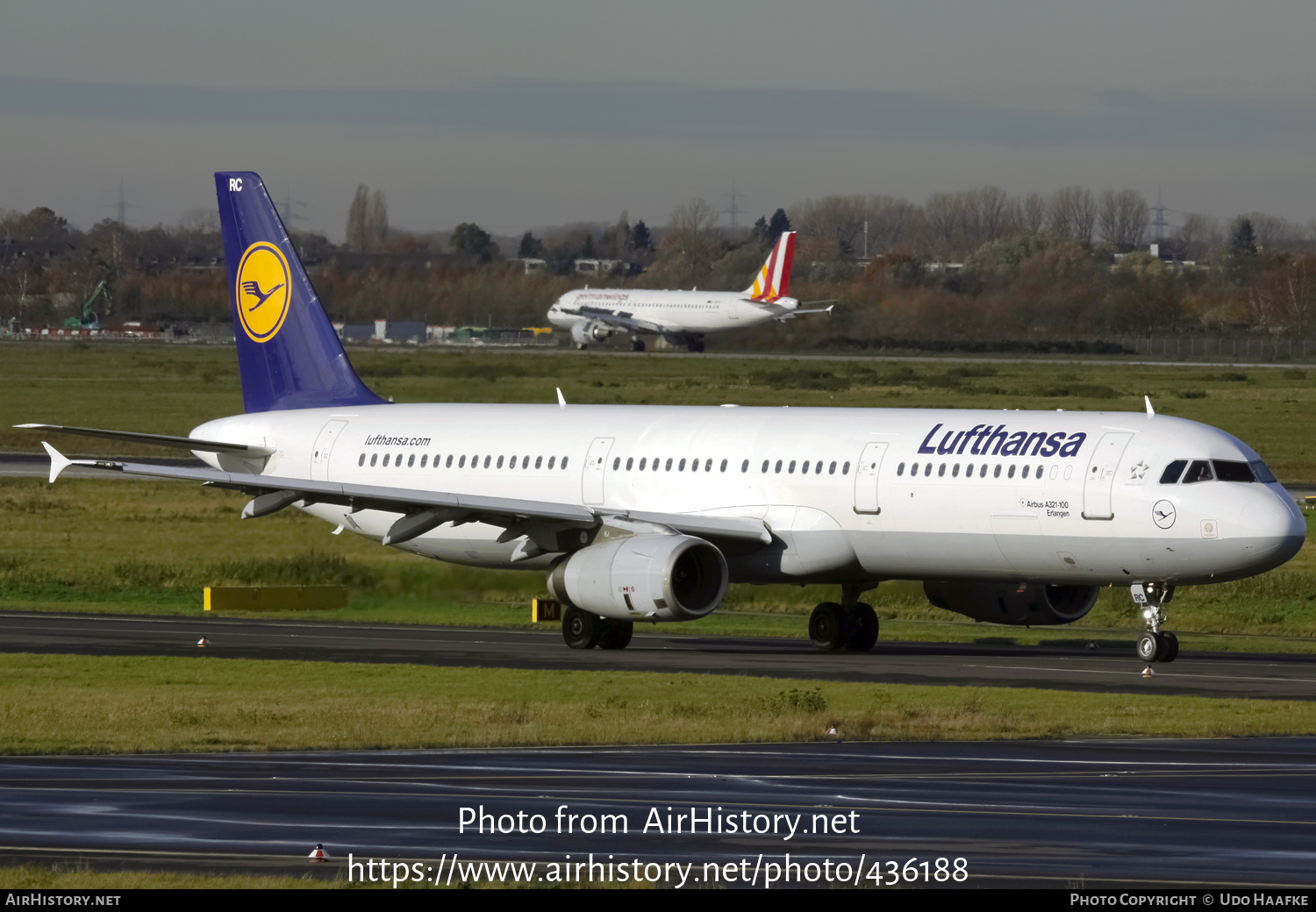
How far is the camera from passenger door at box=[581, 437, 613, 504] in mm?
40594

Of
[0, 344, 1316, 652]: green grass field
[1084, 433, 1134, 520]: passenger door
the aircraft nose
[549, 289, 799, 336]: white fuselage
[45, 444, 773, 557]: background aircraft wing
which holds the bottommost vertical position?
[0, 344, 1316, 652]: green grass field

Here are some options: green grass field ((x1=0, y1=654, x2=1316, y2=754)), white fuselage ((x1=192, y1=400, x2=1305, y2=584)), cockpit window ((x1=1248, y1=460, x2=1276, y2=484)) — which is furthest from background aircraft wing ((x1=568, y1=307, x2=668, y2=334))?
green grass field ((x1=0, y1=654, x2=1316, y2=754))

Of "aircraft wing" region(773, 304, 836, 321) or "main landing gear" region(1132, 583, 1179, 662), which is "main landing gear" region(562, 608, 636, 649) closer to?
"main landing gear" region(1132, 583, 1179, 662)

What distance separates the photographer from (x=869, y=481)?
121 ft

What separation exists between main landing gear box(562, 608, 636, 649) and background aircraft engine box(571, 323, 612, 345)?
12103 cm

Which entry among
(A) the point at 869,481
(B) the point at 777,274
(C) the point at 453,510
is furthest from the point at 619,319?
(A) the point at 869,481

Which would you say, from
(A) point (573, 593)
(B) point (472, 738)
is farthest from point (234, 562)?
(B) point (472, 738)

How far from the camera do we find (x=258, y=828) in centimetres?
1778

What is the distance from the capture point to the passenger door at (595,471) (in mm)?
40594

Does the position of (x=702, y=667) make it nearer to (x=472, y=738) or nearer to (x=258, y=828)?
(x=472, y=738)

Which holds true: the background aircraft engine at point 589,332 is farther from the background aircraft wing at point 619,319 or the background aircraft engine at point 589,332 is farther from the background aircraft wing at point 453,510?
the background aircraft wing at point 453,510

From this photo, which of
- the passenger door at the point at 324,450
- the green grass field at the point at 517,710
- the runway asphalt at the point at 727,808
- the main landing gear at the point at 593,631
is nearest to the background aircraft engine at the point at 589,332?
the passenger door at the point at 324,450
